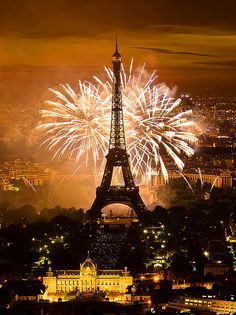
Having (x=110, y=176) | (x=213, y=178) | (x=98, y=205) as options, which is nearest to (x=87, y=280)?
(x=98, y=205)

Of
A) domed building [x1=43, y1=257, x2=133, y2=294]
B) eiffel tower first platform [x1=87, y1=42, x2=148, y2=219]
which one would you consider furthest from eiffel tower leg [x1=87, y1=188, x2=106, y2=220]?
domed building [x1=43, y1=257, x2=133, y2=294]

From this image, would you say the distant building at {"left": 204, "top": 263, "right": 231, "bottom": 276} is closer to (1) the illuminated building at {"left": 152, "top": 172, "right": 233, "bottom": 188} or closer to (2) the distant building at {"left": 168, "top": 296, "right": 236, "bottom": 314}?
(2) the distant building at {"left": 168, "top": 296, "right": 236, "bottom": 314}

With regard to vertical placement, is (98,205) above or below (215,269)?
above

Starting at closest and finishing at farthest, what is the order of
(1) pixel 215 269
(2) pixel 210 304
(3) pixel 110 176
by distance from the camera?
(2) pixel 210 304
(1) pixel 215 269
(3) pixel 110 176

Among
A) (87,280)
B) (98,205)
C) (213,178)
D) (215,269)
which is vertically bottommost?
(87,280)

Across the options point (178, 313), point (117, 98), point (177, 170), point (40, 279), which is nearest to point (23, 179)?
point (177, 170)

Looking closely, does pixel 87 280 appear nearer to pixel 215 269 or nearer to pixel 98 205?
pixel 215 269

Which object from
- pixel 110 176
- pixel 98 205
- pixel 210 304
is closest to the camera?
pixel 210 304

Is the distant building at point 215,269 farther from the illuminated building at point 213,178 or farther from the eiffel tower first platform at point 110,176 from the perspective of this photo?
the illuminated building at point 213,178
